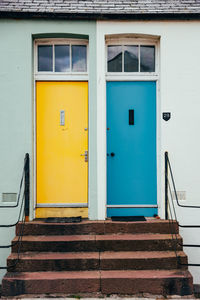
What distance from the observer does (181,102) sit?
16.3ft

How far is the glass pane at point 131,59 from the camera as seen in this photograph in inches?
204

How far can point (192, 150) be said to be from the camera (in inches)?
195

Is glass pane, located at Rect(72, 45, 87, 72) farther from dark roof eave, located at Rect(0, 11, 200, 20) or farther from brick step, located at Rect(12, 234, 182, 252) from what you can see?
brick step, located at Rect(12, 234, 182, 252)

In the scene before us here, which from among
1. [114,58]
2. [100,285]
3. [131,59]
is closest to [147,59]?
[131,59]

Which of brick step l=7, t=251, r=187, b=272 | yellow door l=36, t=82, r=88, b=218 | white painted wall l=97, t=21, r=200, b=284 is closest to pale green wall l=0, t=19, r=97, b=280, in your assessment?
yellow door l=36, t=82, r=88, b=218

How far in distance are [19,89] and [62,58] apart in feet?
3.27

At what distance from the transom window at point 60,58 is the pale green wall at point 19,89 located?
0.27 m

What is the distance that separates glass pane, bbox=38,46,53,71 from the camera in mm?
5121

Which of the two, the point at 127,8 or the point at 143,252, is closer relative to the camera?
the point at 143,252

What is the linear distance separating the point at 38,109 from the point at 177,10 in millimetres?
3045

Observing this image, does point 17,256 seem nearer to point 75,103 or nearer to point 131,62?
point 75,103

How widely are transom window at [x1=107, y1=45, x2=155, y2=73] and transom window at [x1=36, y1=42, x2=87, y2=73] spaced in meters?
0.51

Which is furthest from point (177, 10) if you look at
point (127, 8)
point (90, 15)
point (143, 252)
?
point (143, 252)

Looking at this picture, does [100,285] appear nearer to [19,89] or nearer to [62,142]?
[62,142]
